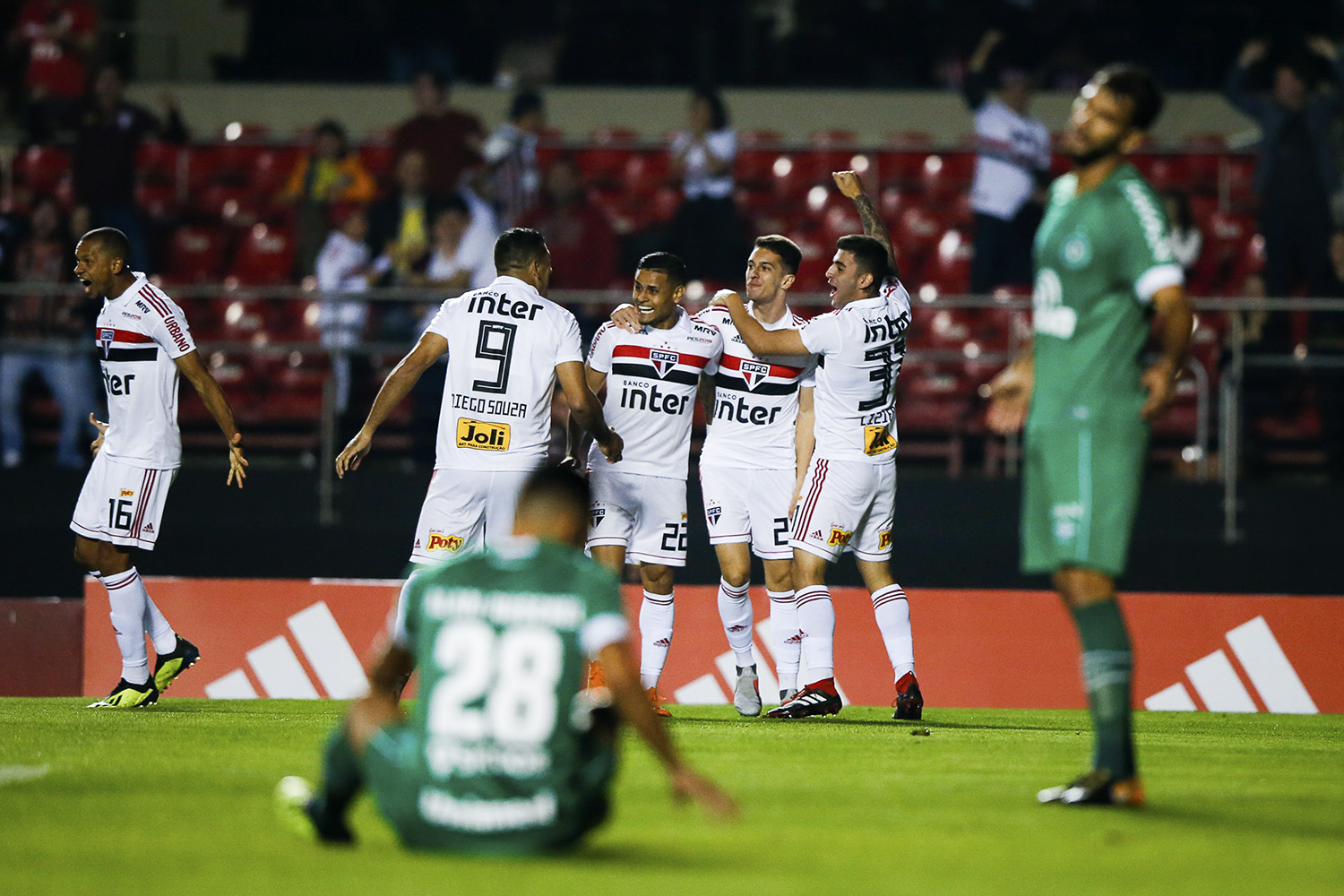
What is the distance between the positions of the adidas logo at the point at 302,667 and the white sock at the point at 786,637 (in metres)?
2.83

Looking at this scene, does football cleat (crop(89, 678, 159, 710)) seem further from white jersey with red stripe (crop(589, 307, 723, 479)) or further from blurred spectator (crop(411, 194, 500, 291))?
blurred spectator (crop(411, 194, 500, 291))

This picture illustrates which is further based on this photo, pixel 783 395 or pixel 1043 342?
pixel 783 395

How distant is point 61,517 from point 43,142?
19.5 ft

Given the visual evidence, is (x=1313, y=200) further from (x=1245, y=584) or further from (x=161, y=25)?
(x=161, y=25)

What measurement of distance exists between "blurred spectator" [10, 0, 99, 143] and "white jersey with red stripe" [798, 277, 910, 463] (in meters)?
11.9

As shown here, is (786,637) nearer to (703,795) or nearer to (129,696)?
(129,696)

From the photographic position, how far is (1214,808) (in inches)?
210

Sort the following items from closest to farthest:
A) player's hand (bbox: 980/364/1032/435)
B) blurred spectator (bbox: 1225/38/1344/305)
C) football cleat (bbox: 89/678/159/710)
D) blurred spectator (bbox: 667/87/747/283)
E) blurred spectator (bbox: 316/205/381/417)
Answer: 1. player's hand (bbox: 980/364/1032/435)
2. football cleat (bbox: 89/678/159/710)
3. blurred spectator (bbox: 316/205/381/417)
4. blurred spectator (bbox: 1225/38/1344/305)
5. blurred spectator (bbox: 667/87/747/283)

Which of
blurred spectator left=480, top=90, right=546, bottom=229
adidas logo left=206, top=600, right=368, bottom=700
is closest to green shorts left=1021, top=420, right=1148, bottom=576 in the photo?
adidas logo left=206, top=600, right=368, bottom=700

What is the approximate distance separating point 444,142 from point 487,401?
26.3ft

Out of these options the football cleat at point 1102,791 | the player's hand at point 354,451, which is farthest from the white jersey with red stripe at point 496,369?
the football cleat at point 1102,791

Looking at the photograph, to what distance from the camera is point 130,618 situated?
8.74 m

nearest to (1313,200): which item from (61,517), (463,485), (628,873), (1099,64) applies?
(1099,64)

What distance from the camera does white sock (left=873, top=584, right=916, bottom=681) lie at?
865 centimetres
